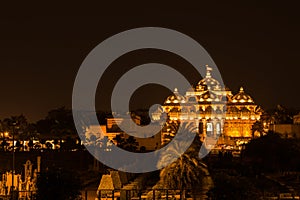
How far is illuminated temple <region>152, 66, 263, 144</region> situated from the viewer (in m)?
93.8

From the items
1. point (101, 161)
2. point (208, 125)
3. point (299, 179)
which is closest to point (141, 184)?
point (299, 179)

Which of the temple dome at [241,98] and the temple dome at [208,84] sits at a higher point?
the temple dome at [208,84]

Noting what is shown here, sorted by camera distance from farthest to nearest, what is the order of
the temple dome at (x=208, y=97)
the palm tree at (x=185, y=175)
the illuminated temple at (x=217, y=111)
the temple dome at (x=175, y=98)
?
the temple dome at (x=175, y=98)
the temple dome at (x=208, y=97)
the illuminated temple at (x=217, y=111)
the palm tree at (x=185, y=175)

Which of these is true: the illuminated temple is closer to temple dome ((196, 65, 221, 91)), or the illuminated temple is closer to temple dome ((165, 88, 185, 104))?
temple dome ((165, 88, 185, 104))

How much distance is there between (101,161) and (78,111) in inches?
2019

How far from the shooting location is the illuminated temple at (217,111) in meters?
93.8

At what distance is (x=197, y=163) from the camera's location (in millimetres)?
22266

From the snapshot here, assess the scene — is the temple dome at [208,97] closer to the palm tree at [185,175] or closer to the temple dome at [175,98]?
the temple dome at [175,98]

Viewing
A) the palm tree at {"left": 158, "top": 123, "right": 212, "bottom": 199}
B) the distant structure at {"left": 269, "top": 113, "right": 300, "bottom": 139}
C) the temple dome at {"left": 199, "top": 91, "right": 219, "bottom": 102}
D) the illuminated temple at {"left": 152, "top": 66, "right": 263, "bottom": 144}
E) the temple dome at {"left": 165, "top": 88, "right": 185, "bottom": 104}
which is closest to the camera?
the palm tree at {"left": 158, "top": 123, "right": 212, "bottom": 199}

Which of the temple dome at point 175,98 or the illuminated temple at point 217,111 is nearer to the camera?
the illuminated temple at point 217,111

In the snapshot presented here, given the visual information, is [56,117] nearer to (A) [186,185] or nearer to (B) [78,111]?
(B) [78,111]

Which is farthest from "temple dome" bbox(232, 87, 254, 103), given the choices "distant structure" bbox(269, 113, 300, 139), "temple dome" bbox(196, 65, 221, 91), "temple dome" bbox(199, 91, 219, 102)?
"distant structure" bbox(269, 113, 300, 139)

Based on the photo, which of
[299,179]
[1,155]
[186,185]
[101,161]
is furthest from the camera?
[1,155]

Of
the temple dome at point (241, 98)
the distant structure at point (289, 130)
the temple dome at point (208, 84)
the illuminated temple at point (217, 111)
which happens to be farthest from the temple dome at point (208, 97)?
→ the distant structure at point (289, 130)
